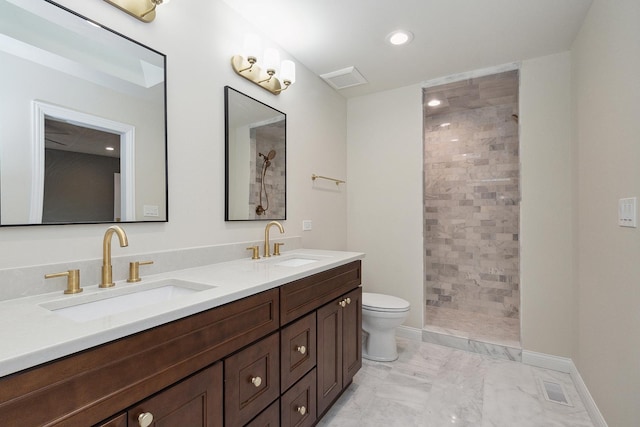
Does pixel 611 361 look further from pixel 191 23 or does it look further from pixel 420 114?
pixel 191 23

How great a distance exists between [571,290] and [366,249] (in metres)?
1.64

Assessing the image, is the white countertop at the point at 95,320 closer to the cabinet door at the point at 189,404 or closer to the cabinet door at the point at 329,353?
the cabinet door at the point at 189,404

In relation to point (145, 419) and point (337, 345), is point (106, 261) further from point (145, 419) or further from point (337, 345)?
point (337, 345)

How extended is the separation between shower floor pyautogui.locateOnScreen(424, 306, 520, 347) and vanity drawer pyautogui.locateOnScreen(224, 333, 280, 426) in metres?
2.03

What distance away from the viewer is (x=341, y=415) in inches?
69.9

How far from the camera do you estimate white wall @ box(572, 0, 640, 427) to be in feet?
4.19

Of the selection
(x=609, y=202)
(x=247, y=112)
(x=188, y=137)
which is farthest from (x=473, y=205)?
(x=188, y=137)

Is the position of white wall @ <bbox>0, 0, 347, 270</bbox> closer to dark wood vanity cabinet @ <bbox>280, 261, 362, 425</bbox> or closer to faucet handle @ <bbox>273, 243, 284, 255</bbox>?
faucet handle @ <bbox>273, 243, 284, 255</bbox>

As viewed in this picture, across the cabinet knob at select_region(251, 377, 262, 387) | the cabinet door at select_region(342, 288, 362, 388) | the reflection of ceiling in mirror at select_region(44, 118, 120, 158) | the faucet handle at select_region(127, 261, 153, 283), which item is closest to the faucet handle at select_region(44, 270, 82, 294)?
the faucet handle at select_region(127, 261, 153, 283)

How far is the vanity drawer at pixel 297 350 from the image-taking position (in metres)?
1.34

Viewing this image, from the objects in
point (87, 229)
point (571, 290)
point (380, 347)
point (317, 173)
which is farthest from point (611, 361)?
point (87, 229)

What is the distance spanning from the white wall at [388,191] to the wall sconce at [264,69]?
1.21 m

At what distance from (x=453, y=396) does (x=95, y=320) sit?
2.06 meters

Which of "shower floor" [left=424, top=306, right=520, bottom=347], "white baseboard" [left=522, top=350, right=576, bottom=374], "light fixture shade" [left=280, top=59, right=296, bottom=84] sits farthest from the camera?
"shower floor" [left=424, top=306, right=520, bottom=347]
